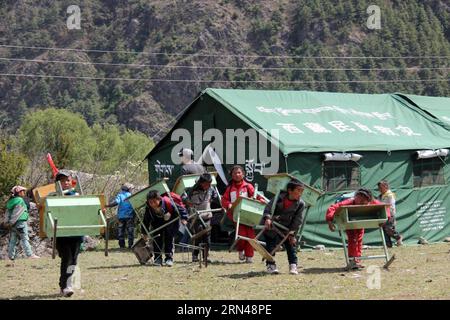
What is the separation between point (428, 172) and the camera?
19484mm

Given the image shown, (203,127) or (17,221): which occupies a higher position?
(203,127)

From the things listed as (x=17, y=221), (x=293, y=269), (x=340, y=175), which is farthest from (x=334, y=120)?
(x=293, y=269)

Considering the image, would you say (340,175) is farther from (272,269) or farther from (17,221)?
(17,221)

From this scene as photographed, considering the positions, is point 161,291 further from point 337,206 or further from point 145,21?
point 145,21

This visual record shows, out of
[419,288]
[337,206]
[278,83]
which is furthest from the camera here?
[278,83]

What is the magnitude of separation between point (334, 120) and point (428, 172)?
2339mm

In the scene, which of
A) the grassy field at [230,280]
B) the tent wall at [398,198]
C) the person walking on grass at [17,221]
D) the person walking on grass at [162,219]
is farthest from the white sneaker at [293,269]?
the person walking on grass at [17,221]

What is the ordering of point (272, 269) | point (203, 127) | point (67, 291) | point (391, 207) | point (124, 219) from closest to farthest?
point (67, 291) < point (272, 269) < point (391, 207) < point (124, 219) < point (203, 127)

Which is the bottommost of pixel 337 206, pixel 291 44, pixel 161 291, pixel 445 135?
pixel 161 291

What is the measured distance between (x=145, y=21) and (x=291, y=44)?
13937mm

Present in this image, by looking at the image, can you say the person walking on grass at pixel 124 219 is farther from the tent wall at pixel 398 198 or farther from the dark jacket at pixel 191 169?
the tent wall at pixel 398 198

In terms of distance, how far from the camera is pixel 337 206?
12.8 m

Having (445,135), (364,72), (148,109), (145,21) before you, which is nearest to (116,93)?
(148,109)

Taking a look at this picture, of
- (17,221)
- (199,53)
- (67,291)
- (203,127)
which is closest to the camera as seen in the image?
(67,291)
